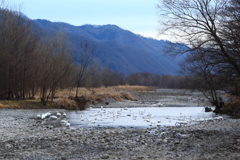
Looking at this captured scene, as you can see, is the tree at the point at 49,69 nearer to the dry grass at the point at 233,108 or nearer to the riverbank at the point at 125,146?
the dry grass at the point at 233,108

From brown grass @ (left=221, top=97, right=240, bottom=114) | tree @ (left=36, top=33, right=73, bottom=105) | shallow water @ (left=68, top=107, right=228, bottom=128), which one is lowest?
shallow water @ (left=68, top=107, right=228, bottom=128)

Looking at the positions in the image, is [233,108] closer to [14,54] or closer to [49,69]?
[49,69]

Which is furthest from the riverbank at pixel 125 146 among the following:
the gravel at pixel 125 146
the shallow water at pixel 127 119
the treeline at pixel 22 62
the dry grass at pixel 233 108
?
the treeline at pixel 22 62

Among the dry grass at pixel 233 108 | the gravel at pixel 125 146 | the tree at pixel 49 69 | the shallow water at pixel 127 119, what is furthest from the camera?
the tree at pixel 49 69

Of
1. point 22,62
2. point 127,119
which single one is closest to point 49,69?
point 22,62

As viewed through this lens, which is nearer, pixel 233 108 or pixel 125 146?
pixel 125 146

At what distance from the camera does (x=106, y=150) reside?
9.00 metres

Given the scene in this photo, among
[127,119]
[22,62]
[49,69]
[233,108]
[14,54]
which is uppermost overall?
[14,54]

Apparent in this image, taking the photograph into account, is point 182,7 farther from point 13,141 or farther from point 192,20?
point 13,141

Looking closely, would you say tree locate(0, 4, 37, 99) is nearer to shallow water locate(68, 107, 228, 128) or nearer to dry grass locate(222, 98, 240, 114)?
shallow water locate(68, 107, 228, 128)

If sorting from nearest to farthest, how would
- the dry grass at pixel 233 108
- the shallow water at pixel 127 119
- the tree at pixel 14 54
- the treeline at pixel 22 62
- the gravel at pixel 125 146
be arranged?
1. the gravel at pixel 125 146
2. the shallow water at pixel 127 119
3. the dry grass at pixel 233 108
4. the tree at pixel 14 54
5. the treeline at pixel 22 62

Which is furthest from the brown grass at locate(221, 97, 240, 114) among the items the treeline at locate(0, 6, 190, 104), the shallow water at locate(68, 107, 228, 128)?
the treeline at locate(0, 6, 190, 104)

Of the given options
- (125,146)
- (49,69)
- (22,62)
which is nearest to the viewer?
(125,146)

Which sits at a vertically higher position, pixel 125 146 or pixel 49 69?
pixel 49 69
